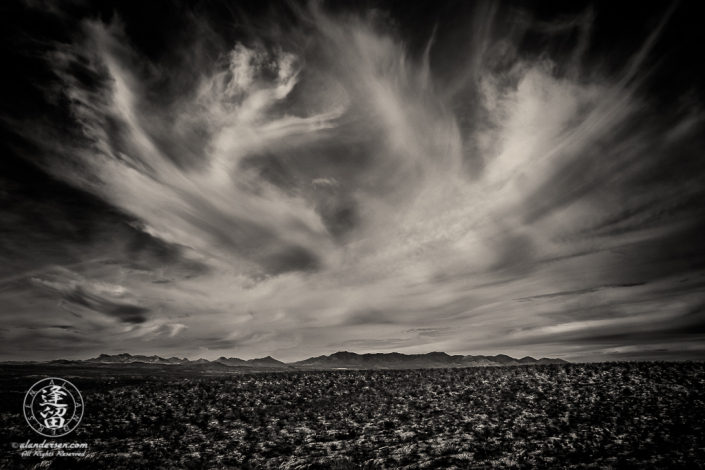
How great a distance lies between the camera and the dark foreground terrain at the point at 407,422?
17.6m

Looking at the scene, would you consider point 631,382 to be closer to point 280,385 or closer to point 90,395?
point 280,385

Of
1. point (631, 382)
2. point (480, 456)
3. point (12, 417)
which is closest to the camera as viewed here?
point (480, 456)

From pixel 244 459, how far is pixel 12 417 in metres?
22.0

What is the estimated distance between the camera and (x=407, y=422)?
24.7 meters

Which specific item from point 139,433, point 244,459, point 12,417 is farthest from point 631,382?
point 12,417

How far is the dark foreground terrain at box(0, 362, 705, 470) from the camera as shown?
57.7ft

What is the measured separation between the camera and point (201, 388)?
3666 centimetres

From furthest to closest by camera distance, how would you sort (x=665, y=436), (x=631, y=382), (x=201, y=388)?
1. (x=201, y=388)
2. (x=631, y=382)
3. (x=665, y=436)

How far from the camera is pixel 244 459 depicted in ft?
61.2

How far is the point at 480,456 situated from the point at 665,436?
11.4 meters

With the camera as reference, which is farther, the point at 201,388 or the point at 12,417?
the point at 201,388

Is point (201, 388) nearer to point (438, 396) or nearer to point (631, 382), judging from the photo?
point (438, 396)

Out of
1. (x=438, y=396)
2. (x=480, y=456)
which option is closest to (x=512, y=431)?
(x=480, y=456)

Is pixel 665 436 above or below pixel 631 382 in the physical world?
below
